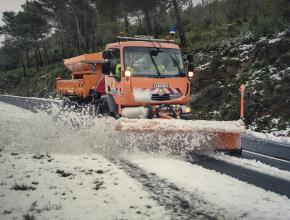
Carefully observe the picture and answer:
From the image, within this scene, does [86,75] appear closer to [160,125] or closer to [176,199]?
[160,125]

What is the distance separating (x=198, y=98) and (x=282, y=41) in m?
3.89

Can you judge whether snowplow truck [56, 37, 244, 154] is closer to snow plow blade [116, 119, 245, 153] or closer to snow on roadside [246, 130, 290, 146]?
snow plow blade [116, 119, 245, 153]

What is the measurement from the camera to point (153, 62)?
1000 centimetres

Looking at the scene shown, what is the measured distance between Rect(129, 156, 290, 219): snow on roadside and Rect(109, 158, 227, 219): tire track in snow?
14 centimetres

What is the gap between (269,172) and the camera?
6781 millimetres

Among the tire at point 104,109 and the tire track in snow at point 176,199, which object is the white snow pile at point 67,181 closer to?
the tire track in snow at point 176,199

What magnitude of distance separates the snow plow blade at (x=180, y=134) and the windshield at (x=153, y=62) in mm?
2121

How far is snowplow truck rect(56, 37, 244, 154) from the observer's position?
26.2ft

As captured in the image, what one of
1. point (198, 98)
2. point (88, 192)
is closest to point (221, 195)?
point (88, 192)

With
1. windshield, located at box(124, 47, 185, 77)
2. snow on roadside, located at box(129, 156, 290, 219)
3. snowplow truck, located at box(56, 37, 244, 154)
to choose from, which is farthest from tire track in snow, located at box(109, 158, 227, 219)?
windshield, located at box(124, 47, 185, 77)

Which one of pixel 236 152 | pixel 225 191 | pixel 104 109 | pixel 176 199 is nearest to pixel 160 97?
pixel 104 109

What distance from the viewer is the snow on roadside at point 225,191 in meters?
4.73

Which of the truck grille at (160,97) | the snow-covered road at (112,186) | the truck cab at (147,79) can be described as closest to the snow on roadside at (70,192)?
the snow-covered road at (112,186)

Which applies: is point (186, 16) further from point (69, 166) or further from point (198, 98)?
point (69, 166)
